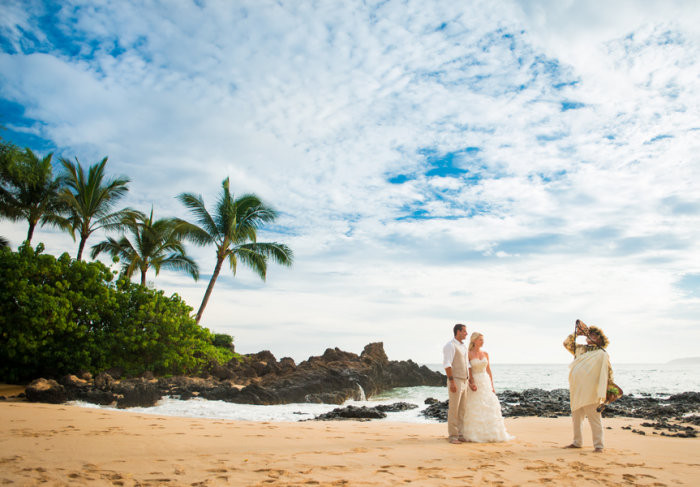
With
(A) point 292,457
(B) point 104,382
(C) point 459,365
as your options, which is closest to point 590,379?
(C) point 459,365

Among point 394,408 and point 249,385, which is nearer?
point 394,408

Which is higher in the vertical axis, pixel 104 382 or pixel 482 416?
pixel 482 416

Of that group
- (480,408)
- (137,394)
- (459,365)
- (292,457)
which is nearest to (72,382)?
(137,394)

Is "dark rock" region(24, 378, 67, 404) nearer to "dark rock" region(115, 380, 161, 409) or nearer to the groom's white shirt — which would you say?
"dark rock" region(115, 380, 161, 409)

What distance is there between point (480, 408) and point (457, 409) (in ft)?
Result: 1.16

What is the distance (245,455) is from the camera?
16.9ft

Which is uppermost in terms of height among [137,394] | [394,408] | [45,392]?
[45,392]

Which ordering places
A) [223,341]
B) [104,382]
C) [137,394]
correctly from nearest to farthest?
1. [137,394]
2. [104,382]
3. [223,341]

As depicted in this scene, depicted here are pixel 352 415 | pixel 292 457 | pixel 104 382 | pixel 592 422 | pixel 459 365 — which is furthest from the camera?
pixel 104 382

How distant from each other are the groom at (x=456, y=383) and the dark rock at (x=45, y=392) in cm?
1023

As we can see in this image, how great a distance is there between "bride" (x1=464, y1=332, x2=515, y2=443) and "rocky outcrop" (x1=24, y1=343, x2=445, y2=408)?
30.9ft

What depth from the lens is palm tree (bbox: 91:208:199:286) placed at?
23764mm

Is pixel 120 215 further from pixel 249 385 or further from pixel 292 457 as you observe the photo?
pixel 292 457

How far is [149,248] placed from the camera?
2461cm
